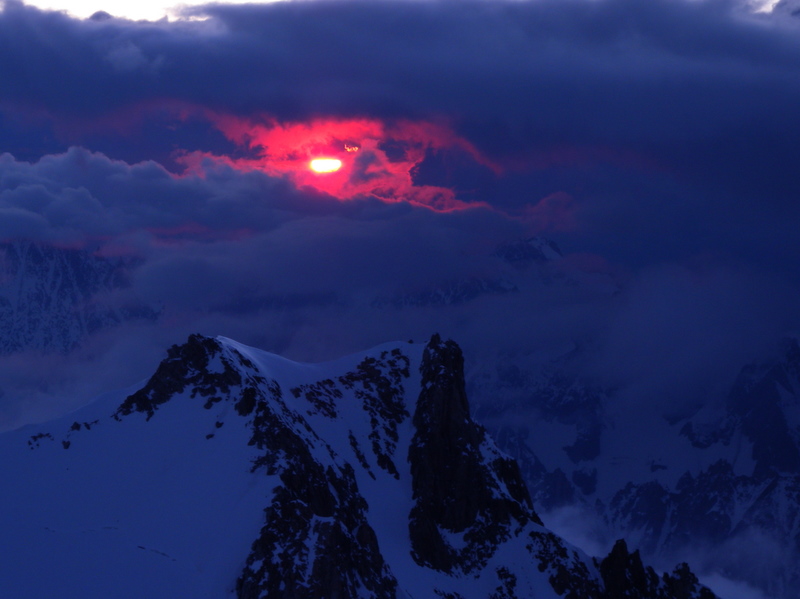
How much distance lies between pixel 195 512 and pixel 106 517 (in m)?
17.2

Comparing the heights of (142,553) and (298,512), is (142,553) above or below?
below

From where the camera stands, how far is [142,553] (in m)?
188

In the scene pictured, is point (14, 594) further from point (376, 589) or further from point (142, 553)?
point (376, 589)

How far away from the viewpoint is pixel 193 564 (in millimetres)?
185375

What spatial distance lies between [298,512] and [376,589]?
69.8 feet

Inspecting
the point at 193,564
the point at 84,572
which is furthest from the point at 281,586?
the point at 84,572

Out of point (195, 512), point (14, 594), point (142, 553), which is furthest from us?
point (195, 512)

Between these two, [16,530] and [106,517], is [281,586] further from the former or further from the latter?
[16,530]

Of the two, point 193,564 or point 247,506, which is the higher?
point 247,506

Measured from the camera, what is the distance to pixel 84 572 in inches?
7141

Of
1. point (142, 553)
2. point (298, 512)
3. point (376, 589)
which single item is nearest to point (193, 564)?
point (142, 553)

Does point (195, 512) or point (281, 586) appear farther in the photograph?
point (195, 512)

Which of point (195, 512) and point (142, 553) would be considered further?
point (195, 512)

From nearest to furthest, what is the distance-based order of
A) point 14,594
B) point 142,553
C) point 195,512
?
point 14,594 → point 142,553 → point 195,512
